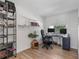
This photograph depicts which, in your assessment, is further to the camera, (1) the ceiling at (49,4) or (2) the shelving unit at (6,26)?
(1) the ceiling at (49,4)

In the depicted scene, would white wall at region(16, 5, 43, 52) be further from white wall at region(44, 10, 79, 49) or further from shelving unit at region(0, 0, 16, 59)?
white wall at region(44, 10, 79, 49)

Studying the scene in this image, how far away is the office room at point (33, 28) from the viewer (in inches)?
115

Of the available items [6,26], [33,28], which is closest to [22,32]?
[33,28]

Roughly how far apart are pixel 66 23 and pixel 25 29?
271 centimetres

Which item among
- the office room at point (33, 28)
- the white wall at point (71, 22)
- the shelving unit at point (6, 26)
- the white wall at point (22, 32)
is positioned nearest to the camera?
the shelving unit at point (6, 26)

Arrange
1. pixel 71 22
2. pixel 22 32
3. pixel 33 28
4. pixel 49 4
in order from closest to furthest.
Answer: pixel 49 4
pixel 22 32
pixel 71 22
pixel 33 28

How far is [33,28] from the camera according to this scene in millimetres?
4785

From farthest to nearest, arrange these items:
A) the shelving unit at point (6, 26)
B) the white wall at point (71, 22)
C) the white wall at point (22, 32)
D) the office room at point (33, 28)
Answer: the white wall at point (71, 22) < the white wall at point (22, 32) < the office room at point (33, 28) < the shelving unit at point (6, 26)

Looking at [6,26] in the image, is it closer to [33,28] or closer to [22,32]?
[22,32]

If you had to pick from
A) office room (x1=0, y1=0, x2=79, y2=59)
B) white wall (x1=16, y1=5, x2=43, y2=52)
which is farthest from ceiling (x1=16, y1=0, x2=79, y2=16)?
white wall (x1=16, y1=5, x2=43, y2=52)

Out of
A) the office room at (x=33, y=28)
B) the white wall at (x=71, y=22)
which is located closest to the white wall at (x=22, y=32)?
the office room at (x=33, y=28)

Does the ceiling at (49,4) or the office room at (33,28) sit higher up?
the ceiling at (49,4)

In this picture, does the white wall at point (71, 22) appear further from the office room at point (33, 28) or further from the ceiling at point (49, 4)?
the ceiling at point (49, 4)

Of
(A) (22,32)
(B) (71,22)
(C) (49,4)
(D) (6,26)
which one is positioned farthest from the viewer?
(B) (71,22)
